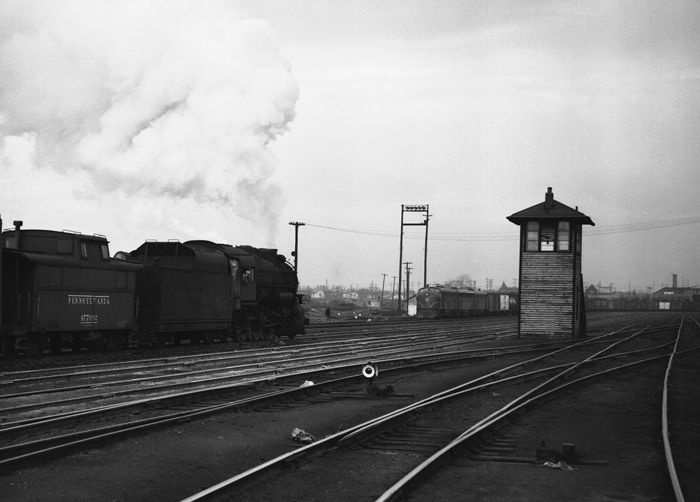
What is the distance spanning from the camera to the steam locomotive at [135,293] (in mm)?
17703

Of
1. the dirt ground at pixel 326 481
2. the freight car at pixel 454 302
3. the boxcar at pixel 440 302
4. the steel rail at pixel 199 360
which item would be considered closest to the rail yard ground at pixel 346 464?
the dirt ground at pixel 326 481

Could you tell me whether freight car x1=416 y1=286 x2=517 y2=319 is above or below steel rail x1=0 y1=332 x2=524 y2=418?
above

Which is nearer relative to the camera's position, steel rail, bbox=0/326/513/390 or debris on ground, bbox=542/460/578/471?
debris on ground, bbox=542/460/578/471

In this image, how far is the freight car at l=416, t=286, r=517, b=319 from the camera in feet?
194

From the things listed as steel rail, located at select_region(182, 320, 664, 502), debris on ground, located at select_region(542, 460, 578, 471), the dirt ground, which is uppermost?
steel rail, located at select_region(182, 320, 664, 502)

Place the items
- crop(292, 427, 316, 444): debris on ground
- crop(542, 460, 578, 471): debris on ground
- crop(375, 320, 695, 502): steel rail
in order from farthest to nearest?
crop(292, 427, 316, 444): debris on ground → crop(542, 460, 578, 471): debris on ground → crop(375, 320, 695, 502): steel rail

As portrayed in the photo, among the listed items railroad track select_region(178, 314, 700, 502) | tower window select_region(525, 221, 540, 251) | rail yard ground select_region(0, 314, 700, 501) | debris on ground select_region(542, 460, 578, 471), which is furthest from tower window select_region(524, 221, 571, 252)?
debris on ground select_region(542, 460, 578, 471)

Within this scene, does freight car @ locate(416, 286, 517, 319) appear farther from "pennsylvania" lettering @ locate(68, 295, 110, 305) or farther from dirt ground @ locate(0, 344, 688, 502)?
dirt ground @ locate(0, 344, 688, 502)

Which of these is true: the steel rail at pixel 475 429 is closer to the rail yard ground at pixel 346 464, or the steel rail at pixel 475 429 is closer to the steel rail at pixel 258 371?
the rail yard ground at pixel 346 464

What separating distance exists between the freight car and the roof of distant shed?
84.2 ft

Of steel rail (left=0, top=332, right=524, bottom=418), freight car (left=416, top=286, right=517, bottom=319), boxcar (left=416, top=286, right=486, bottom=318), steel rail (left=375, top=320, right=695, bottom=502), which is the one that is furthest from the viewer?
freight car (left=416, top=286, right=517, bottom=319)

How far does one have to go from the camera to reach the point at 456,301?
62531mm

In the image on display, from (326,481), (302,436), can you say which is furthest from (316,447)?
(326,481)

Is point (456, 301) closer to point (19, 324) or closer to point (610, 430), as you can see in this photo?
point (19, 324)
